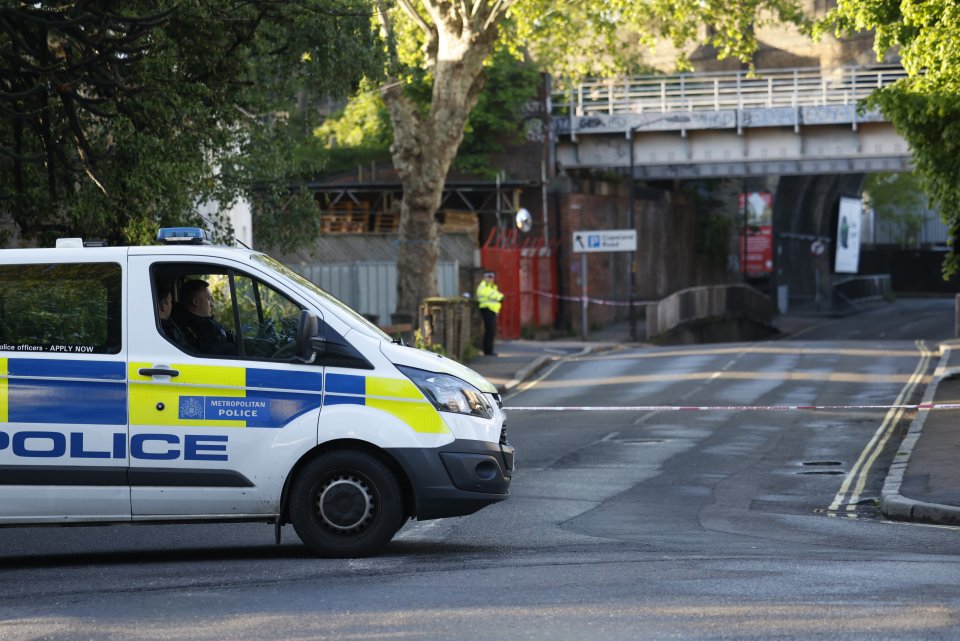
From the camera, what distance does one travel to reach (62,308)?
9031mm

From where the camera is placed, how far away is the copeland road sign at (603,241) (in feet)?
142

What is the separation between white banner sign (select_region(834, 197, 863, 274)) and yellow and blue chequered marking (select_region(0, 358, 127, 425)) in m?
65.8

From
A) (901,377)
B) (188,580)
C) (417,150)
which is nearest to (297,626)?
(188,580)

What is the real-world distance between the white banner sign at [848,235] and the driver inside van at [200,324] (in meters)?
65.2

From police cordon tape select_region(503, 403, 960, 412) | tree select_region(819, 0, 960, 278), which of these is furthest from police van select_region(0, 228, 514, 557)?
police cordon tape select_region(503, 403, 960, 412)

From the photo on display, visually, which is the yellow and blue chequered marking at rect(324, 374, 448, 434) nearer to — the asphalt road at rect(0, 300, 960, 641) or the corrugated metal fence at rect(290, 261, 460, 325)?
the asphalt road at rect(0, 300, 960, 641)

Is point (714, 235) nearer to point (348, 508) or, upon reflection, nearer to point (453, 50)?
point (453, 50)

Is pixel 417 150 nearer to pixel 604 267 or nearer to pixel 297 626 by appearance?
pixel 604 267

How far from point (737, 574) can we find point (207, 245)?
12.8 feet

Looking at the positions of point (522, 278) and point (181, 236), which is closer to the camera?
point (181, 236)

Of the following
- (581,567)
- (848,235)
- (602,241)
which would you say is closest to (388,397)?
(581,567)

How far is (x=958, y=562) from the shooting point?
8.84m

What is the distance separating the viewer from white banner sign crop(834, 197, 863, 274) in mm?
72562

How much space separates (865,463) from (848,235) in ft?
196
